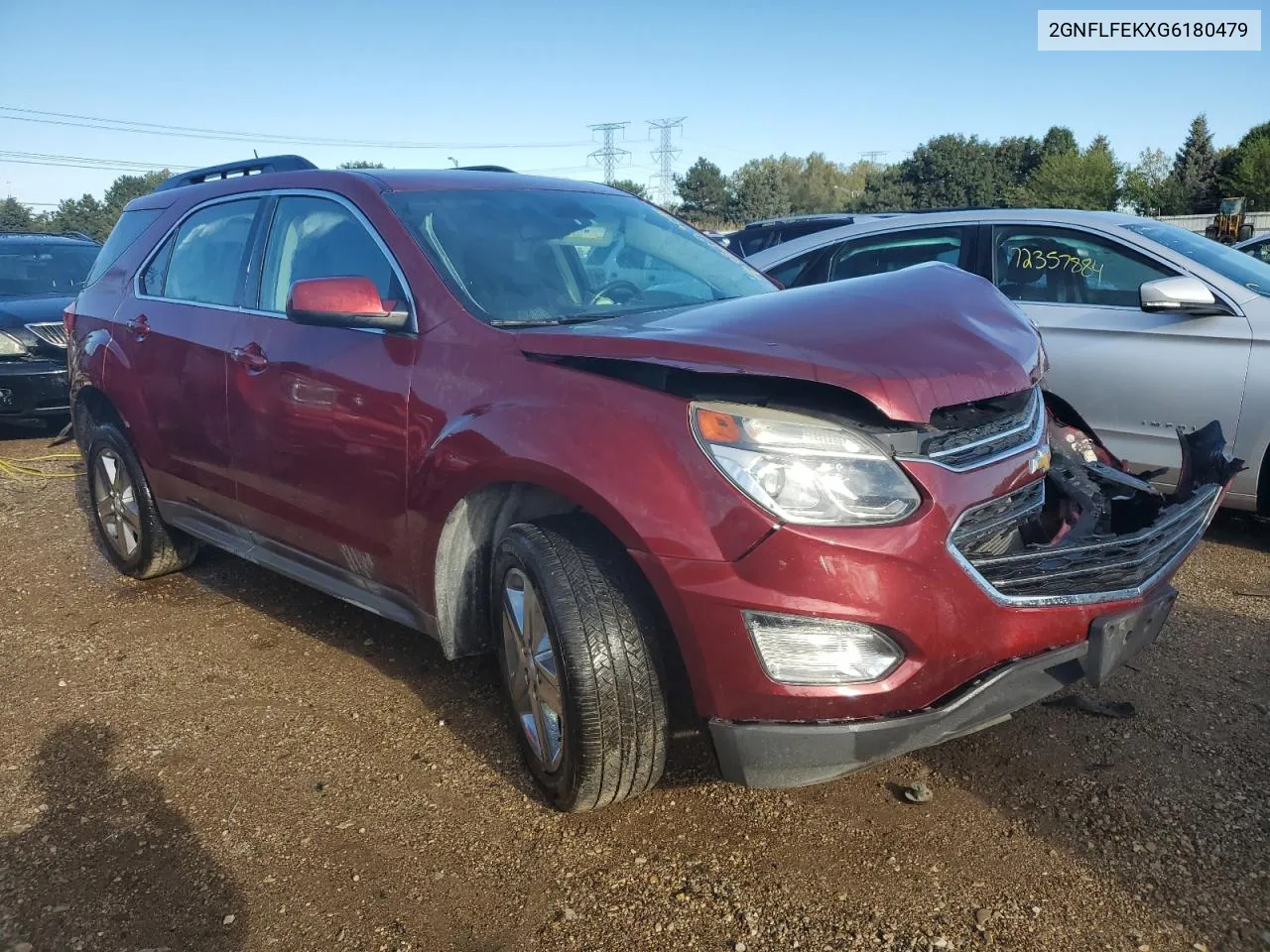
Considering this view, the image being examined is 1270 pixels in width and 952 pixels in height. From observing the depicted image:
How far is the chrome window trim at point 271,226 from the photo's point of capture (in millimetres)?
3004

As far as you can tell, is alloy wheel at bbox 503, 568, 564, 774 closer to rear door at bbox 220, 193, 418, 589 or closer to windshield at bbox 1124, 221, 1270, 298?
rear door at bbox 220, 193, 418, 589

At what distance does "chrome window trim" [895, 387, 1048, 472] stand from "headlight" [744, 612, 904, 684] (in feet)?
1.33

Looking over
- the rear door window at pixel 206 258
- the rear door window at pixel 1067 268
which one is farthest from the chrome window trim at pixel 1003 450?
the rear door window at pixel 206 258

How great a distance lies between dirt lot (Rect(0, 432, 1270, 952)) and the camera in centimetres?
227

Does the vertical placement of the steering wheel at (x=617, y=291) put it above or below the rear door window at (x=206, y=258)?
below

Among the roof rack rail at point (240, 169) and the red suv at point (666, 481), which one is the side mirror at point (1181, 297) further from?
the roof rack rail at point (240, 169)

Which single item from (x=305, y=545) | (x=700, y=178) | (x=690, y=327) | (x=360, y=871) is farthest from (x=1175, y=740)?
(x=700, y=178)

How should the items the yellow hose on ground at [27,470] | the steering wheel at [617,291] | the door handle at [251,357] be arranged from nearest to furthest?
the steering wheel at [617,291], the door handle at [251,357], the yellow hose on ground at [27,470]

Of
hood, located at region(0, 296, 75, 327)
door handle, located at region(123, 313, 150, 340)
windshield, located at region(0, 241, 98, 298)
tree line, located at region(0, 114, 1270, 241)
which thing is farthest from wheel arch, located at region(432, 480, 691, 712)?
tree line, located at region(0, 114, 1270, 241)

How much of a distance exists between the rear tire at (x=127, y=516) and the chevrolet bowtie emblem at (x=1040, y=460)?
3.75 m

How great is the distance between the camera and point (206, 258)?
4.06 m

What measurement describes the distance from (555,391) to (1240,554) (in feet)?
12.4

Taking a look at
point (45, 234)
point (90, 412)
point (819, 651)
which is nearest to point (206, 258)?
point (90, 412)

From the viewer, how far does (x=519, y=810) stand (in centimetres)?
275
